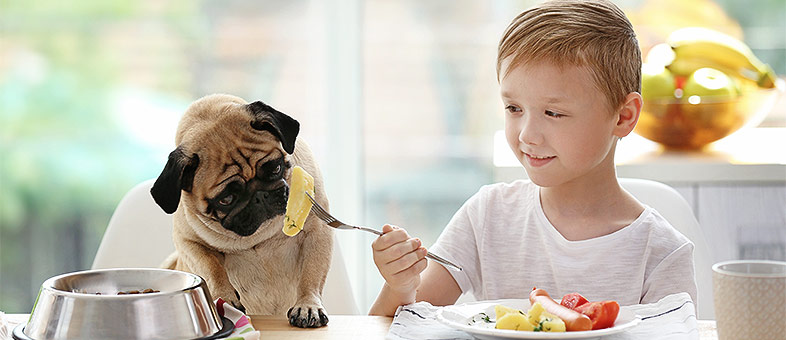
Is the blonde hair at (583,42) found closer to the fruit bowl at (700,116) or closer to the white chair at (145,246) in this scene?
the white chair at (145,246)

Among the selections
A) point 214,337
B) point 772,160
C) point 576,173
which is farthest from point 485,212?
point 772,160

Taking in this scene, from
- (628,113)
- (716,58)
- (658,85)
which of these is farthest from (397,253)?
(716,58)

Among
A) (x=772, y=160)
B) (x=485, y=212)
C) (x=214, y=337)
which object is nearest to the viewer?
(x=214, y=337)

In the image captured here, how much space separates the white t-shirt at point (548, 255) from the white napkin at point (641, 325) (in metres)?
0.27

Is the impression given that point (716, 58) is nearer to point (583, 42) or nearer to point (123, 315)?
point (583, 42)

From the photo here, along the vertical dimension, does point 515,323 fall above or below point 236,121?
below

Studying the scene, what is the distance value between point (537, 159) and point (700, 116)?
104cm

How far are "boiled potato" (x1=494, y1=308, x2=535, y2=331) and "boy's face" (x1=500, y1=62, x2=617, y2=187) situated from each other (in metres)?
0.39

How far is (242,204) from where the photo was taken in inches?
48.8

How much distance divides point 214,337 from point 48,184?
7.24 ft

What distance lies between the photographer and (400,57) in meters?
2.74

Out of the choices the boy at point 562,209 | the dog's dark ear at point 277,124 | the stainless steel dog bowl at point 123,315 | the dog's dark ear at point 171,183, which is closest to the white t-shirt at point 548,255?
the boy at point 562,209

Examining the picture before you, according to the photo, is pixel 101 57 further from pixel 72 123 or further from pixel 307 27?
pixel 307 27

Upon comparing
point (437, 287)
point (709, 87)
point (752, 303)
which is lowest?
point (437, 287)
